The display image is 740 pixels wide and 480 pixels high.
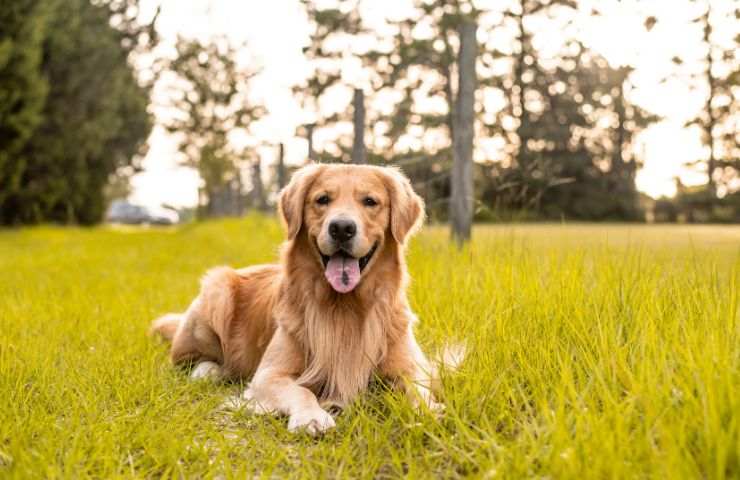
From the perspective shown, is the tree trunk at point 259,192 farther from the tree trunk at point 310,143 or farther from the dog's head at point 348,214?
the dog's head at point 348,214

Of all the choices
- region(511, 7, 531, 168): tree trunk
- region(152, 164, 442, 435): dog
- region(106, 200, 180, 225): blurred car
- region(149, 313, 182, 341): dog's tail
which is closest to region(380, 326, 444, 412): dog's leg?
region(152, 164, 442, 435): dog

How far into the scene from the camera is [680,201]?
25.0 meters

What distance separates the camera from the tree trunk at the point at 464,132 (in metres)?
7.49

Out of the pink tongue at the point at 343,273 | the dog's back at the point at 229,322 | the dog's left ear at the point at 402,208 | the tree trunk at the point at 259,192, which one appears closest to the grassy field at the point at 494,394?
the dog's back at the point at 229,322

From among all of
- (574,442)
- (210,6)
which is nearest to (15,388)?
(574,442)

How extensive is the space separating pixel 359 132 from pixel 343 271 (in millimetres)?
4962

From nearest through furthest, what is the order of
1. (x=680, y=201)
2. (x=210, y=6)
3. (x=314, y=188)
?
(x=314, y=188), (x=680, y=201), (x=210, y=6)

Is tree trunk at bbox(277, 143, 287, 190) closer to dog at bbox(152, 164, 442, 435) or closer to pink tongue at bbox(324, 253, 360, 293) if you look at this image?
dog at bbox(152, 164, 442, 435)

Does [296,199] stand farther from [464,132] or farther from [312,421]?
[464,132]

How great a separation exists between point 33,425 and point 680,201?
85.4 feet

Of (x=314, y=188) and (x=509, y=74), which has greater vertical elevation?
(x=509, y=74)

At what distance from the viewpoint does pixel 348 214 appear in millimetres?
3230

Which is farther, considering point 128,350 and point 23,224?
point 23,224

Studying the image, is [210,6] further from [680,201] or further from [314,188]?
[314,188]
